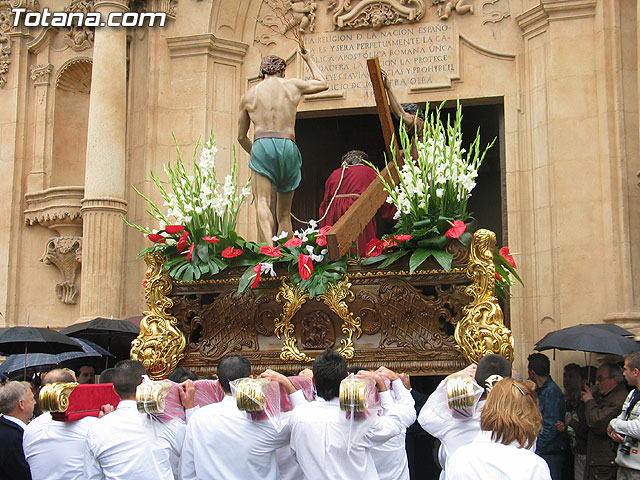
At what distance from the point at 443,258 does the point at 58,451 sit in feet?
10.4

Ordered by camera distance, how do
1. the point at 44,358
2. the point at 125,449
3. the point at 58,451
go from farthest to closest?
1. the point at 44,358
2. the point at 58,451
3. the point at 125,449

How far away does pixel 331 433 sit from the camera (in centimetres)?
514

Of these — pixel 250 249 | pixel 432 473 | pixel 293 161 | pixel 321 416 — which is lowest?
pixel 432 473

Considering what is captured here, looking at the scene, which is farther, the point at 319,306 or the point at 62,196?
the point at 62,196

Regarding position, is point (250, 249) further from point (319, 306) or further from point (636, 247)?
point (636, 247)

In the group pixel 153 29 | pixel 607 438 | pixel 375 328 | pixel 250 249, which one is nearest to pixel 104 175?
pixel 153 29

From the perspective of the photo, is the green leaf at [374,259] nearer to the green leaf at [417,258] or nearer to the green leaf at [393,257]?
the green leaf at [393,257]

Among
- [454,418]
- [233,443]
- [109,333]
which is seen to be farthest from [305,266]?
[109,333]

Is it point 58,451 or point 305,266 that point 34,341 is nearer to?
point 305,266

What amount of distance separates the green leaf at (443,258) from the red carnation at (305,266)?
3.18 ft

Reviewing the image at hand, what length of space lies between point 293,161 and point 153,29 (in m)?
5.97

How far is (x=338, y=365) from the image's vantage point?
17.2 feet

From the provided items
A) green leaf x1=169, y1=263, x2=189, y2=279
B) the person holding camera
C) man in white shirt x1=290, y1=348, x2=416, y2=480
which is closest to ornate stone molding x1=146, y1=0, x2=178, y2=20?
green leaf x1=169, y1=263, x2=189, y2=279

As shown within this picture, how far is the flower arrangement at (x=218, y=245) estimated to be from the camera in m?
7.49
